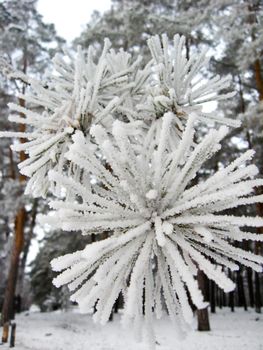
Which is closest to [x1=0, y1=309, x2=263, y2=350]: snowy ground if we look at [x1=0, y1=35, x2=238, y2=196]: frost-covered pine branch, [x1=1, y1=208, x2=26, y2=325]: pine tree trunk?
[x1=1, y1=208, x2=26, y2=325]: pine tree trunk

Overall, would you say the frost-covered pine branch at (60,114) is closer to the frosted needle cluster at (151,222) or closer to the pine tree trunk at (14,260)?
the frosted needle cluster at (151,222)

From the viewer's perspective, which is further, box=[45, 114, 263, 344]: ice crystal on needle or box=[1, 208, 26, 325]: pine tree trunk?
box=[1, 208, 26, 325]: pine tree trunk

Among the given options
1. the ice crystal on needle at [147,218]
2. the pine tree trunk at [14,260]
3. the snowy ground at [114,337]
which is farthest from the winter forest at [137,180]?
the pine tree trunk at [14,260]

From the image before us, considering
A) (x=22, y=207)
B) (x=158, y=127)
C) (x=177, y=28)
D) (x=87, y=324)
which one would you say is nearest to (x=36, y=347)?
(x=22, y=207)

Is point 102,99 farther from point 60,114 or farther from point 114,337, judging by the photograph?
point 114,337

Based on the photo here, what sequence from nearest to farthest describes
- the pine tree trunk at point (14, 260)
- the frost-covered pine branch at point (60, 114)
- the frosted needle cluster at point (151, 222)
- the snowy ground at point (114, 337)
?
the frosted needle cluster at point (151, 222) < the frost-covered pine branch at point (60, 114) < the snowy ground at point (114, 337) < the pine tree trunk at point (14, 260)

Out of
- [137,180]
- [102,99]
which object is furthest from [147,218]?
[102,99]

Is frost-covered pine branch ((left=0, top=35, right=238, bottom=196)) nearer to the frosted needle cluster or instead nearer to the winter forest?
the winter forest
